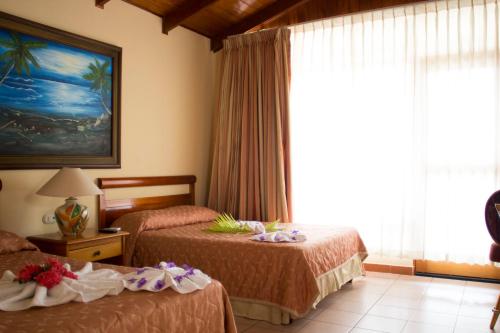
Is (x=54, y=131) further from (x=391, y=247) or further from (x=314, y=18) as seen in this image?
(x=391, y=247)

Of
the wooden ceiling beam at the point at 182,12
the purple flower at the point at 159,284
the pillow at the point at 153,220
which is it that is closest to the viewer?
the purple flower at the point at 159,284

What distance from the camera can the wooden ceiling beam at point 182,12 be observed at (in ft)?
13.9

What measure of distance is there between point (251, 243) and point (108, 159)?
148 centimetres

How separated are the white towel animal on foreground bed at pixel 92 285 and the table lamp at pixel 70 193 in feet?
3.17

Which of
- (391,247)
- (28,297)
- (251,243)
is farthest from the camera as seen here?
(391,247)

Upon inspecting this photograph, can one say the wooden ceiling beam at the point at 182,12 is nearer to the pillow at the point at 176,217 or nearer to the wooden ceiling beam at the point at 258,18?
the wooden ceiling beam at the point at 258,18

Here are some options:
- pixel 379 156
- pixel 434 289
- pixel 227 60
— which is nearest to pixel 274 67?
pixel 227 60

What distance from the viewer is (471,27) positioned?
4.03 m

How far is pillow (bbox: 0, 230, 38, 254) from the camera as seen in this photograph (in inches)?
106

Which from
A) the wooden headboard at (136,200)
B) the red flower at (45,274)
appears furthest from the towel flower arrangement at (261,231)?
the red flower at (45,274)

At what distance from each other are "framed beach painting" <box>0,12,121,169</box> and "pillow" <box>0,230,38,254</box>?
537 mm

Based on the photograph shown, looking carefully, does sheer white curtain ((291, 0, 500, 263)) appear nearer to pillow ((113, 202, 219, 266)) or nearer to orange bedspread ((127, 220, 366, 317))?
orange bedspread ((127, 220, 366, 317))

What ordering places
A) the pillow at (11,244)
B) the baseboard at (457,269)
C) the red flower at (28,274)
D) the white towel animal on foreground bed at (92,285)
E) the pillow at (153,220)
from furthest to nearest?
the baseboard at (457,269) → the pillow at (153,220) → the pillow at (11,244) → the red flower at (28,274) → the white towel animal on foreground bed at (92,285)

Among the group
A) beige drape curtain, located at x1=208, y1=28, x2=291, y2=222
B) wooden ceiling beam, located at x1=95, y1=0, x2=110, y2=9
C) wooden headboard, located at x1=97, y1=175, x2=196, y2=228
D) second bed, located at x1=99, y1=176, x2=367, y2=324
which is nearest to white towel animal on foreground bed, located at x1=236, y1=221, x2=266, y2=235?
second bed, located at x1=99, y1=176, x2=367, y2=324
